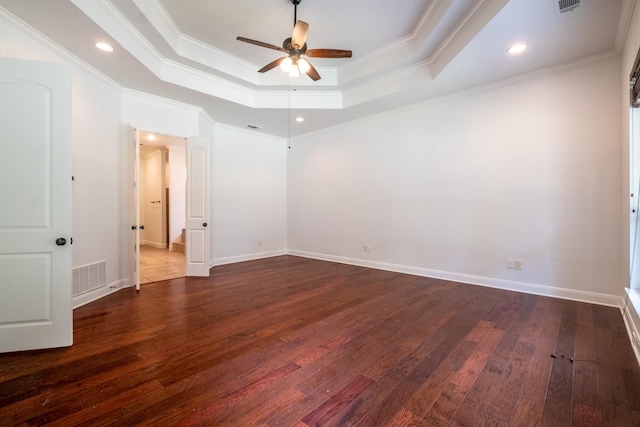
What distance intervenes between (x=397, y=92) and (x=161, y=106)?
3.85 m

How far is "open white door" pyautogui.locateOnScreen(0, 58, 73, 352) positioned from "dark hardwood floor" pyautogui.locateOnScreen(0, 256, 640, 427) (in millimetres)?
271

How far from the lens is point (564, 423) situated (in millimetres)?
1518

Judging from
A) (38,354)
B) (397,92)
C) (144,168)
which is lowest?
(38,354)

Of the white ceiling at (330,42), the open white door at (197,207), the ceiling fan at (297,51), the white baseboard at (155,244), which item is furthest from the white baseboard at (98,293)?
the white baseboard at (155,244)

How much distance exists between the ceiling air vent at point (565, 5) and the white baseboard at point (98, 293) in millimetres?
5898

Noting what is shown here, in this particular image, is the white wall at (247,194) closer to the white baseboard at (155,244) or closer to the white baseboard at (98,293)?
the white baseboard at (98,293)

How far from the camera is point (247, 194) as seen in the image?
20.3ft

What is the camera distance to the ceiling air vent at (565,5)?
2.42m

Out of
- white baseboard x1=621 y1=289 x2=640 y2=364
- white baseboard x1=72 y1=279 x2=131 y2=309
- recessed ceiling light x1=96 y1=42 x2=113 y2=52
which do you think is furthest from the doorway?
white baseboard x1=621 y1=289 x2=640 y2=364

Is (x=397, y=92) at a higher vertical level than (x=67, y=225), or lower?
higher

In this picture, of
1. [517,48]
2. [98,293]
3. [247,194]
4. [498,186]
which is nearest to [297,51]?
[517,48]

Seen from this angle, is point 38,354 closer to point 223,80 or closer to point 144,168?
point 223,80

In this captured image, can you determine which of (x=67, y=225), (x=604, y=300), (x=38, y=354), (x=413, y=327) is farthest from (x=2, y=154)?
(x=604, y=300)

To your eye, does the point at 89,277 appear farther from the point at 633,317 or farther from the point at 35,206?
the point at 633,317
